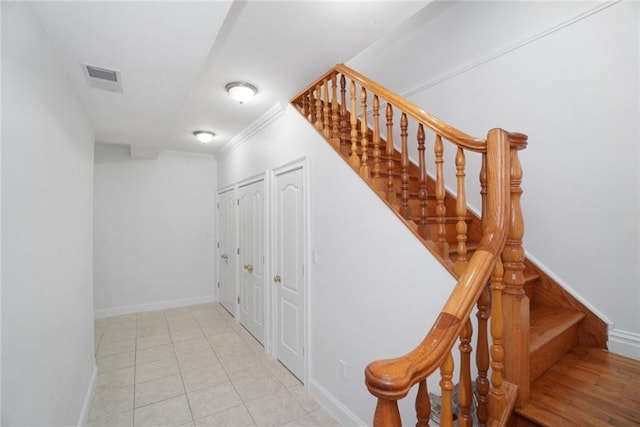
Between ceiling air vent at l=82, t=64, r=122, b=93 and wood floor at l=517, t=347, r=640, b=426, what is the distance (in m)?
2.83

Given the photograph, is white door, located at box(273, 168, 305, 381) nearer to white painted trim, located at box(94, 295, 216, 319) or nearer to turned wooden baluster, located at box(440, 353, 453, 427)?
turned wooden baluster, located at box(440, 353, 453, 427)

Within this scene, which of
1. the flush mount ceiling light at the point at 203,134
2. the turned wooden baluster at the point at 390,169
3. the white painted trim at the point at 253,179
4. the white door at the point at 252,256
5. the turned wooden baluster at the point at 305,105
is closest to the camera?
the turned wooden baluster at the point at 390,169

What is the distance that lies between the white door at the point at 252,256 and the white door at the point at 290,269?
0.43m

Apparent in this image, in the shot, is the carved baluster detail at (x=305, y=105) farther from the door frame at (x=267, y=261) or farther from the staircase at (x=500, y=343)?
the staircase at (x=500, y=343)

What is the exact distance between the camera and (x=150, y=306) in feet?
15.3

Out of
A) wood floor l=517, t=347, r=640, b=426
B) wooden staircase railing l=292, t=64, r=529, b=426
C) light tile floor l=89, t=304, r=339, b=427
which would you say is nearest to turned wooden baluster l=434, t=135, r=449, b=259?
wooden staircase railing l=292, t=64, r=529, b=426

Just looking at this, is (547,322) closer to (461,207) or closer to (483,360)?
(483,360)

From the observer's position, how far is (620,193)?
1604 millimetres

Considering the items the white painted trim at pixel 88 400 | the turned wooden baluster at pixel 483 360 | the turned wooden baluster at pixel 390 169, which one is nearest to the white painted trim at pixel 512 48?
the turned wooden baluster at pixel 390 169

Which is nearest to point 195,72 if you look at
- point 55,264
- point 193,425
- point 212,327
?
point 55,264

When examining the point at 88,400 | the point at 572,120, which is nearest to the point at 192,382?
the point at 88,400

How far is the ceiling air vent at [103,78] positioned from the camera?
70.1 inches

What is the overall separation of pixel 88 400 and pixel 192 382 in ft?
2.54

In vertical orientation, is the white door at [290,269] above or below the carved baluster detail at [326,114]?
below
